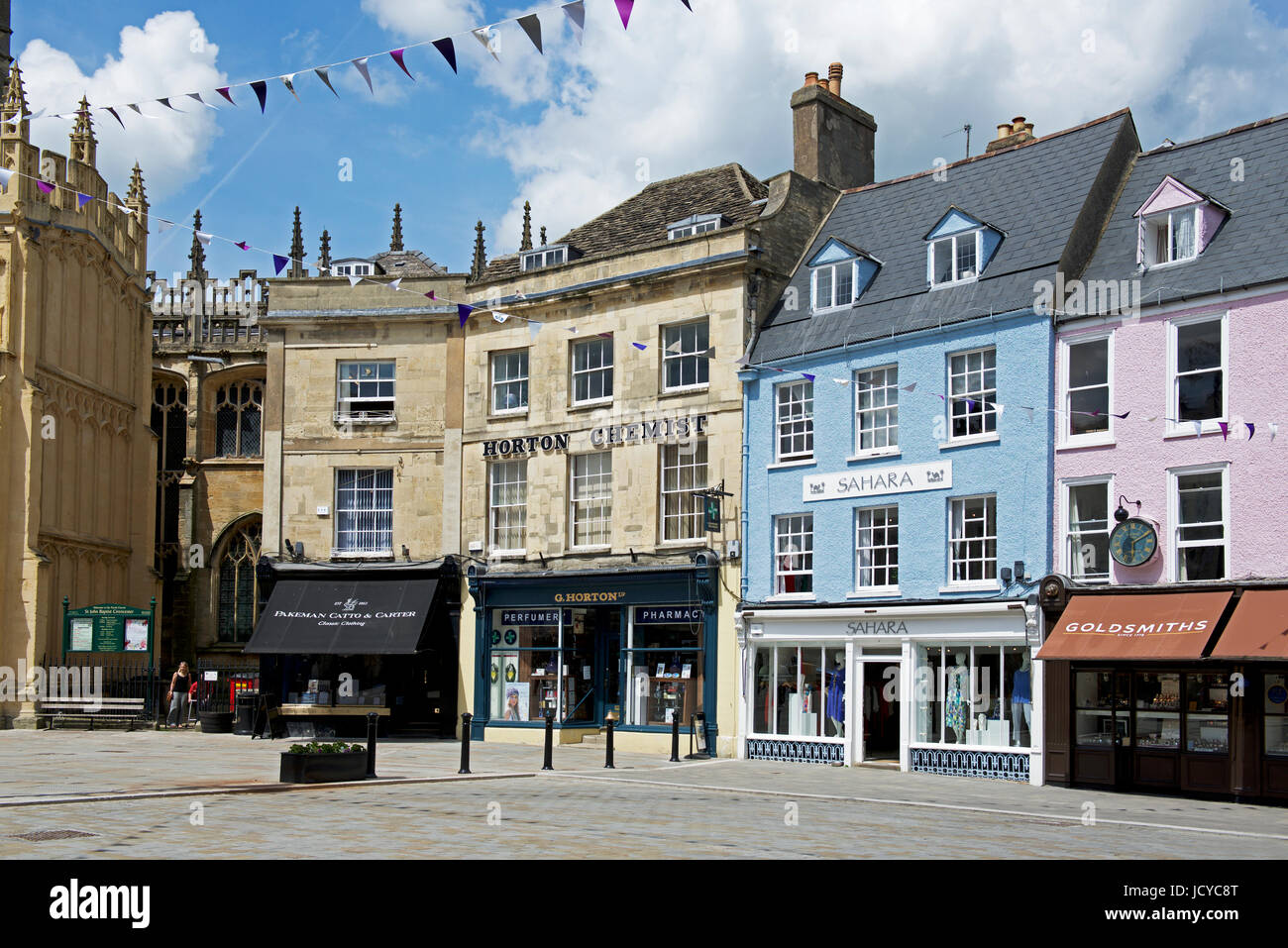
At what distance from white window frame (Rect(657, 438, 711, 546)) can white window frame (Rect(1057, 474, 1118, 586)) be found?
7.92m

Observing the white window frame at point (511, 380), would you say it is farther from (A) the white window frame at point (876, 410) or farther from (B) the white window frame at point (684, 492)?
(A) the white window frame at point (876, 410)

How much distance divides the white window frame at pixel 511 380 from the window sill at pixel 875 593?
9.53m

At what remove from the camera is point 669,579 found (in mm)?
28812

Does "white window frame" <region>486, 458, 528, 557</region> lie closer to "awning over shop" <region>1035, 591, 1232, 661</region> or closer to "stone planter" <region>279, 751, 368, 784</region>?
"stone planter" <region>279, 751, 368, 784</region>

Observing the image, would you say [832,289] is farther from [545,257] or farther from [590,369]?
[545,257]

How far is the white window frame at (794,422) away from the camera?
27.4 metres

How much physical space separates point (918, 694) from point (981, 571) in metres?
2.59

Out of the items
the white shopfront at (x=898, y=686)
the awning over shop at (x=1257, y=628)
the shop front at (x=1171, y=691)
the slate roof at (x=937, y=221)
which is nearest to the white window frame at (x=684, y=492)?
the white shopfront at (x=898, y=686)

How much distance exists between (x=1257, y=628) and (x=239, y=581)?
106ft

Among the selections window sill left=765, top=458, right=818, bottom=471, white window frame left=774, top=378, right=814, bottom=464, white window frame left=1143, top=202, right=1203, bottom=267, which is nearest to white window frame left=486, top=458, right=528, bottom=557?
window sill left=765, top=458, right=818, bottom=471

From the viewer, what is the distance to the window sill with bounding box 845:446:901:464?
2578 centimetres
